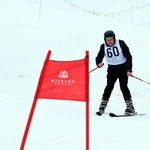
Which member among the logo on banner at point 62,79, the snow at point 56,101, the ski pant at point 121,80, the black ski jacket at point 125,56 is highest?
the logo on banner at point 62,79

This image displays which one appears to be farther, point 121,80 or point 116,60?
point 121,80

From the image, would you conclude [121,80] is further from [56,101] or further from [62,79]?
[62,79]

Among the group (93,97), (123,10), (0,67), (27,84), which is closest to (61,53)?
(0,67)

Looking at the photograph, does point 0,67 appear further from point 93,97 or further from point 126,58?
point 126,58

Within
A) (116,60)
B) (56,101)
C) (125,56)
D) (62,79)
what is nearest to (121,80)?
(116,60)

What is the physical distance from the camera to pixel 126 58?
6766 mm

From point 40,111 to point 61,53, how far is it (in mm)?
7267

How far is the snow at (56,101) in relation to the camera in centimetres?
539

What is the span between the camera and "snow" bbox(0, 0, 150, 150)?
5.39m

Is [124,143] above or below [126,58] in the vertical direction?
below

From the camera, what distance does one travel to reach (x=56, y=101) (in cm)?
856

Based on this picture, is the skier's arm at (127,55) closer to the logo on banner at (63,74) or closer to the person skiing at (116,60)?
the person skiing at (116,60)

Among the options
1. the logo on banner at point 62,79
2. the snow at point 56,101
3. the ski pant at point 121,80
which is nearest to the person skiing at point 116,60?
the ski pant at point 121,80

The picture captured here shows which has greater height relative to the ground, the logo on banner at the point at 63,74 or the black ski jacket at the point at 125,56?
the logo on banner at the point at 63,74
